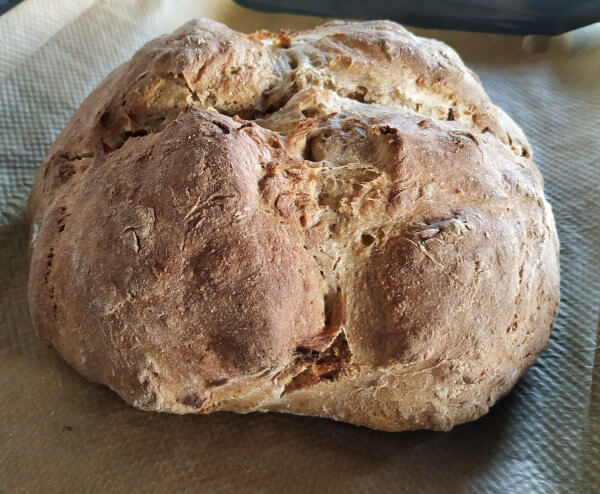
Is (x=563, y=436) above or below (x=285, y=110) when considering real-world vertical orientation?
below

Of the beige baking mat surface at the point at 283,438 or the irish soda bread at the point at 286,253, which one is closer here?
the irish soda bread at the point at 286,253

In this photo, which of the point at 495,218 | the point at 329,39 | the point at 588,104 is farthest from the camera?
the point at 588,104

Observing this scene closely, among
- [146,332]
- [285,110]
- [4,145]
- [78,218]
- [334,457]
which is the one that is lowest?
[334,457]

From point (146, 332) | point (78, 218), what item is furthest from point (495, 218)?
point (78, 218)

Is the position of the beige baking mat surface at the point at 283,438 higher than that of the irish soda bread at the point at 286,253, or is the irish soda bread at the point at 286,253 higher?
the irish soda bread at the point at 286,253

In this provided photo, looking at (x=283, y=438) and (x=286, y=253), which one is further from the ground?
(x=286, y=253)

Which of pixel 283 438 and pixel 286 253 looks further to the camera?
pixel 283 438

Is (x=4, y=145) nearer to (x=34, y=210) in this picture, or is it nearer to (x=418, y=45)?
(x=34, y=210)

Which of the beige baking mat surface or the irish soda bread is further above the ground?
the irish soda bread
